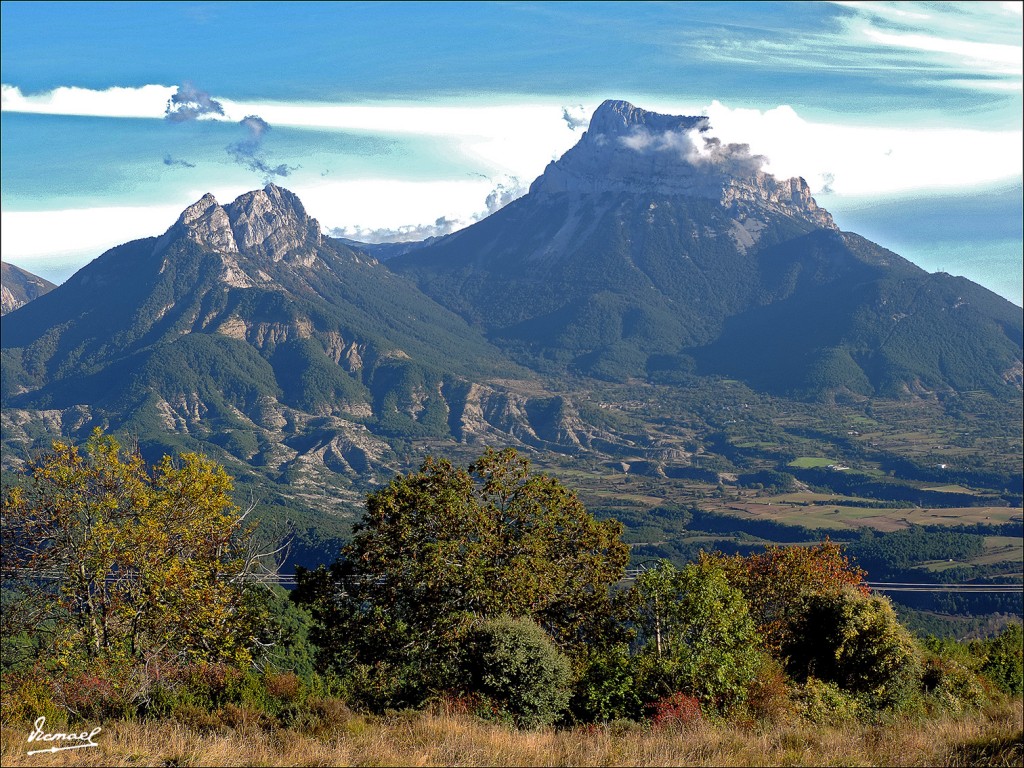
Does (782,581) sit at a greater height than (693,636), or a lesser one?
lesser

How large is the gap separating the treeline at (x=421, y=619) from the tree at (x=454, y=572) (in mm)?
84

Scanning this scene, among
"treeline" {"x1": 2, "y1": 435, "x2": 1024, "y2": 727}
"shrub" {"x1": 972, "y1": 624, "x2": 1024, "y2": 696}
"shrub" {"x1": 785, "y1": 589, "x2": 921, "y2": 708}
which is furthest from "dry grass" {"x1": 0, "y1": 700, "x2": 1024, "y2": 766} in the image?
"shrub" {"x1": 972, "y1": 624, "x2": 1024, "y2": 696}

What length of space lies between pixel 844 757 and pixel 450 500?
1915 cm

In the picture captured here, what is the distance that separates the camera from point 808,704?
3250 cm

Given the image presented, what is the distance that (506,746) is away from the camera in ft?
72.8

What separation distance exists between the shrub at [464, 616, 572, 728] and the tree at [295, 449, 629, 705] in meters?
3.41

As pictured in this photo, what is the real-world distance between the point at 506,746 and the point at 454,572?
1356cm

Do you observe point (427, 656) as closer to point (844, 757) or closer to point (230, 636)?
point (230, 636)

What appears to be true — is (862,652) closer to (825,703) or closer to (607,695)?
(825,703)

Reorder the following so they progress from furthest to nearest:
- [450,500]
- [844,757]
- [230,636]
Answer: [450,500]
[230,636]
[844,757]

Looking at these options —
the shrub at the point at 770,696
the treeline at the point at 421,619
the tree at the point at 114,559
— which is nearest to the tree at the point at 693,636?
the treeline at the point at 421,619

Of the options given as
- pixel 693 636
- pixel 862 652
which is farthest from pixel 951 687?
pixel 693 636

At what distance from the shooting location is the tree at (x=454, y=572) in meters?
35.5

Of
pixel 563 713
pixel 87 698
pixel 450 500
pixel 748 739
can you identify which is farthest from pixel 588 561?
pixel 87 698
